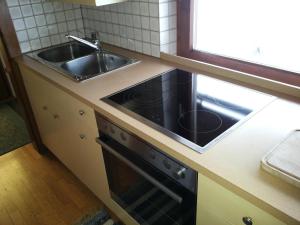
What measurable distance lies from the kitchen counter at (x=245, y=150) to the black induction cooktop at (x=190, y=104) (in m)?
0.04

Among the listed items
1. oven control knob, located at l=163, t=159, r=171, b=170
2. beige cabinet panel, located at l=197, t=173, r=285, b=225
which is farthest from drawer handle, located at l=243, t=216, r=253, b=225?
oven control knob, located at l=163, t=159, r=171, b=170

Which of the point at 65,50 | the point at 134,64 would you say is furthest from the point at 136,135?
the point at 65,50

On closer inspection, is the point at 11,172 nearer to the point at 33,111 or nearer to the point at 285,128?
the point at 33,111

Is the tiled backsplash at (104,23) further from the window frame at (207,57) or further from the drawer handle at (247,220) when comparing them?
the drawer handle at (247,220)

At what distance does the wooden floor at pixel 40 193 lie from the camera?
1750 mm

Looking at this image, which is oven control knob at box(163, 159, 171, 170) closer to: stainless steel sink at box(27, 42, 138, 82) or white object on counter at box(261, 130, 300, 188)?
white object on counter at box(261, 130, 300, 188)

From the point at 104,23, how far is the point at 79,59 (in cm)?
35

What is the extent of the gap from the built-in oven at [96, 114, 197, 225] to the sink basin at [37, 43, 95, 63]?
941 mm

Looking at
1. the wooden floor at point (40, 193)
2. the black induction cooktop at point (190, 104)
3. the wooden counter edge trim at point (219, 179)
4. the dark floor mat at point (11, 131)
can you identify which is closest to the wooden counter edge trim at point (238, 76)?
the black induction cooktop at point (190, 104)

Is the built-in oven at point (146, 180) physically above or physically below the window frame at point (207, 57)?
below

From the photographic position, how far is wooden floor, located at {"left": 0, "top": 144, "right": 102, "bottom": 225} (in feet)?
5.74

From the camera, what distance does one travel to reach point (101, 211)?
1756mm

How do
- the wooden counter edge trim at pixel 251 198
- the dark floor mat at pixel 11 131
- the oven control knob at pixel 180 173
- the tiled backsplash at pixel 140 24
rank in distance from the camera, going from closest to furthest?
the wooden counter edge trim at pixel 251 198
the oven control knob at pixel 180 173
the tiled backsplash at pixel 140 24
the dark floor mat at pixel 11 131

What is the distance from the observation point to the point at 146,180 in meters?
1.13
